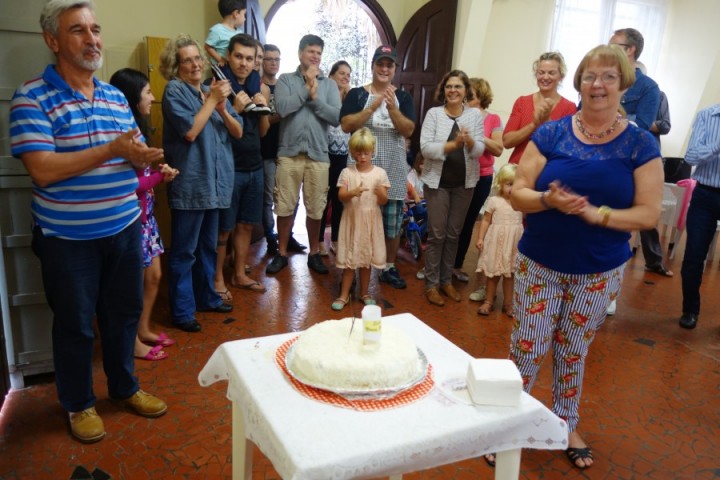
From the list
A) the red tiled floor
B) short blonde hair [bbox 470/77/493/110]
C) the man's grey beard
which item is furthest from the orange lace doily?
short blonde hair [bbox 470/77/493/110]

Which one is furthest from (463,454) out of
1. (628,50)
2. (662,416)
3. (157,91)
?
(157,91)

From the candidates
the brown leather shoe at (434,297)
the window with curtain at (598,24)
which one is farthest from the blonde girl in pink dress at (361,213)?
the window with curtain at (598,24)

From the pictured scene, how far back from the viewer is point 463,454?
1173 mm

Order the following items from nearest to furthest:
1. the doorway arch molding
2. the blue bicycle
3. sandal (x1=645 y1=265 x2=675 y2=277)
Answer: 1. sandal (x1=645 y1=265 x2=675 y2=277)
2. the blue bicycle
3. the doorway arch molding

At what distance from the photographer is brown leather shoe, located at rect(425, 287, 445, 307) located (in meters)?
3.73

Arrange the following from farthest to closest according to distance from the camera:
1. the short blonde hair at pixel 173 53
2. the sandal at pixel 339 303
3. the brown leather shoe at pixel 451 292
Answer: the brown leather shoe at pixel 451 292
the sandal at pixel 339 303
the short blonde hair at pixel 173 53

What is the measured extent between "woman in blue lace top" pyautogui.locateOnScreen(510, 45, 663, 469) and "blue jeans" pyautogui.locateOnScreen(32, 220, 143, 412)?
153 cm

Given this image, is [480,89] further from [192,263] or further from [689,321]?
[192,263]

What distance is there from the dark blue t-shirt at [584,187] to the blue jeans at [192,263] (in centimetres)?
187

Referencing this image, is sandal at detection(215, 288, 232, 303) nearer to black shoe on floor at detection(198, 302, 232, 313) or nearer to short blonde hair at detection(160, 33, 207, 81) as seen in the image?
black shoe on floor at detection(198, 302, 232, 313)

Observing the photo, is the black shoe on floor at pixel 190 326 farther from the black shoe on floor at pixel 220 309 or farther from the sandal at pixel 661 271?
the sandal at pixel 661 271

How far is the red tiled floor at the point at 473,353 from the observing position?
203 centimetres

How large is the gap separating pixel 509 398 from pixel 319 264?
3165 mm

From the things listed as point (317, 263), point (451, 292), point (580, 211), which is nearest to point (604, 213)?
point (580, 211)
